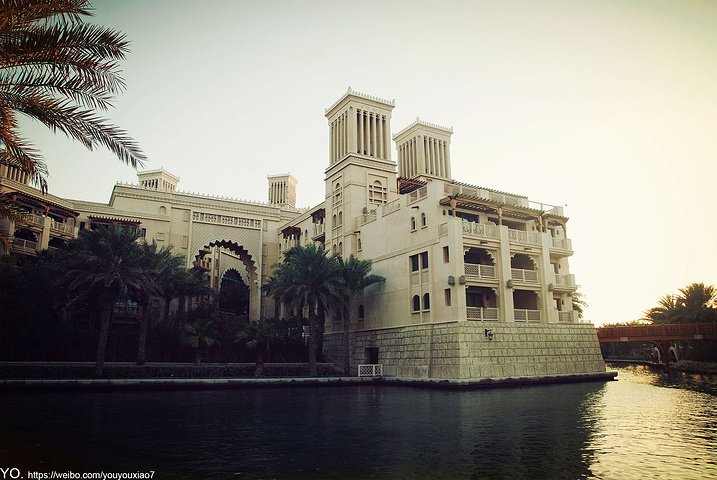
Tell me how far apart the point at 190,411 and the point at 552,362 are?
2559 cm

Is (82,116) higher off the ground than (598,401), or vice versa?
(82,116)

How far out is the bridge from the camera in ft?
127

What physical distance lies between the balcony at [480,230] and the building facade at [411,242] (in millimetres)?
79

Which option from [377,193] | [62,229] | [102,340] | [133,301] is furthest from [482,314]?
[62,229]

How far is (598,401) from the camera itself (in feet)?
70.7

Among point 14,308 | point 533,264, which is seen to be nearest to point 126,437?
point 14,308

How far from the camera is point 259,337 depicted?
122ft

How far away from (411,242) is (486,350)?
9.97 m

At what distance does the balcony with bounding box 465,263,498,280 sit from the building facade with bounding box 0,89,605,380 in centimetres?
10

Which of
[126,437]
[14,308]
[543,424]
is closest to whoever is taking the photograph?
[126,437]

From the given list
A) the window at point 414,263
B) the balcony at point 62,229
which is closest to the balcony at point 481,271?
the window at point 414,263

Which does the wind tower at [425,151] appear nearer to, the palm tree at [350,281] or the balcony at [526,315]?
the palm tree at [350,281]

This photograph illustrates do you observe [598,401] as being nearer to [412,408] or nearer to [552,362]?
[412,408]

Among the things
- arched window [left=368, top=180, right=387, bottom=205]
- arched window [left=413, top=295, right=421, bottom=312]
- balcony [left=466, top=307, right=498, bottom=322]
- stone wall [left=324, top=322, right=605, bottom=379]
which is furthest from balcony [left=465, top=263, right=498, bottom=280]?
arched window [left=368, top=180, right=387, bottom=205]
